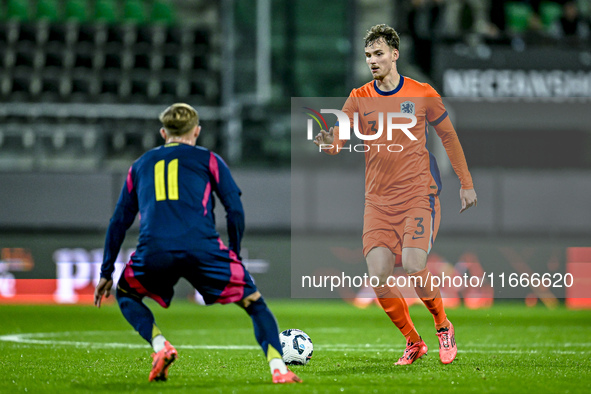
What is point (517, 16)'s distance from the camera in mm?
15961

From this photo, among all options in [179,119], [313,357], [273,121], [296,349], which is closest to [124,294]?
[179,119]

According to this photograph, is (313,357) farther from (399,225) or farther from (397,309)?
(399,225)

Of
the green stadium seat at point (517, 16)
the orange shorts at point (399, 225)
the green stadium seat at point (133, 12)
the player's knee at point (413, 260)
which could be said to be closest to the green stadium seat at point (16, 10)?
the green stadium seat at point (133, 12)

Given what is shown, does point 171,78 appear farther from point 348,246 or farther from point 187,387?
point 187,387

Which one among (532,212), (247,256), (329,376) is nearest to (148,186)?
(329,376)

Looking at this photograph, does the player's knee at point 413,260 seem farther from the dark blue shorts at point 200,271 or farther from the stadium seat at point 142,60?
the stadium seat at point 142,60

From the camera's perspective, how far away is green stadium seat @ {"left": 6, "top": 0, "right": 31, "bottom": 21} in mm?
15672

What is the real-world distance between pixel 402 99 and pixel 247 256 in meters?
7.24

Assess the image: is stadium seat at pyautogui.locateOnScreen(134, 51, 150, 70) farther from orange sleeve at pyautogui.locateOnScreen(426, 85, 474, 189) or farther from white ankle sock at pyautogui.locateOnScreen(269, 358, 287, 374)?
white ankle sock at pyautogui.locateOnScreen(269, 358, 287, 374)

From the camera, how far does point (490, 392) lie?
4414 millimetres

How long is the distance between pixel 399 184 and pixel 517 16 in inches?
439

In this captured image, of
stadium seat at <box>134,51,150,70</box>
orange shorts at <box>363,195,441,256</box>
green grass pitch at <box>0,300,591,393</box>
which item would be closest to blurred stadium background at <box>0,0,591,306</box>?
stadium seat at <box>134,51,150,70</box>

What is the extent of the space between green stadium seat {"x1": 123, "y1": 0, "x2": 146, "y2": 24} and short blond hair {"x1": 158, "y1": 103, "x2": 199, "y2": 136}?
473 inches

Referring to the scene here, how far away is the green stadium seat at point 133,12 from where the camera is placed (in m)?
16.1
